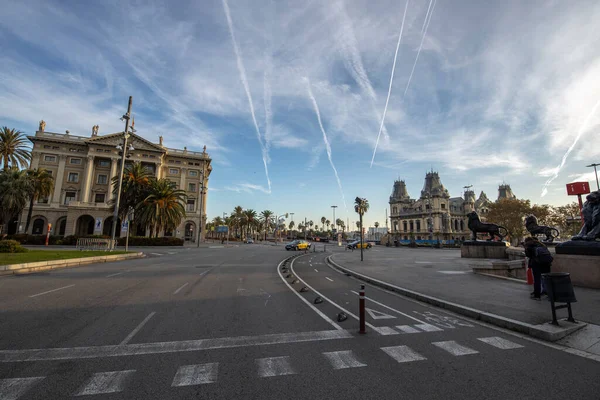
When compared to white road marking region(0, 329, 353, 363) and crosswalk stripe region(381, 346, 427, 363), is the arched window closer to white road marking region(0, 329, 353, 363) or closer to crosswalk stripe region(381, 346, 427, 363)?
white road marking region(0, 329, 353, 363)

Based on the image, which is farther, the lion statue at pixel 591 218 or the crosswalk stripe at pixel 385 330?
the lion statue at pixel 591 218

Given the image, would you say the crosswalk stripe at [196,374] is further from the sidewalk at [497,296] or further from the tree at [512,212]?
the tree at [512,212]

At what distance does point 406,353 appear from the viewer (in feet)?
15.8

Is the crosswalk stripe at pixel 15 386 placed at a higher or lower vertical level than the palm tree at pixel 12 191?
lower

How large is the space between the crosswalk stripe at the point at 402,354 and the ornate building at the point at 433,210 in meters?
106

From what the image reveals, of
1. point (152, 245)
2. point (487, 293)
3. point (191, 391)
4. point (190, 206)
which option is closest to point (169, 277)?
point (191, 391)

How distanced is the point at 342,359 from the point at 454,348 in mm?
2214

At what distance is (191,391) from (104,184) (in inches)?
2796

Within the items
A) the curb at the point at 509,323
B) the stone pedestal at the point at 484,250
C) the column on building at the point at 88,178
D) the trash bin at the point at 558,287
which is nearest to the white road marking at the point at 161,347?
the curb at the point at 509,323

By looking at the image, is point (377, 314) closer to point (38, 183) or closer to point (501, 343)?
point (501, 343)

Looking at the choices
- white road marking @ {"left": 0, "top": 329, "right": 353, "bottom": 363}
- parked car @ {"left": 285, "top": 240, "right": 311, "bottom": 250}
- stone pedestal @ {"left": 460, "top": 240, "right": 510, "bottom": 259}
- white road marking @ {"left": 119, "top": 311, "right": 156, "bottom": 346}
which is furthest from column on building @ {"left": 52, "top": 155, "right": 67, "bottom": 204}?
stone pedestal @ {"left": 460, "top": 240, "right": 510, "bottom": 259}

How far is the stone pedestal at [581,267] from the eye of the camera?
10500mm

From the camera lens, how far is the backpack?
842 centimetres

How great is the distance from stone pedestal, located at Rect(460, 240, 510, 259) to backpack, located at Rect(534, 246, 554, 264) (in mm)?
21169
